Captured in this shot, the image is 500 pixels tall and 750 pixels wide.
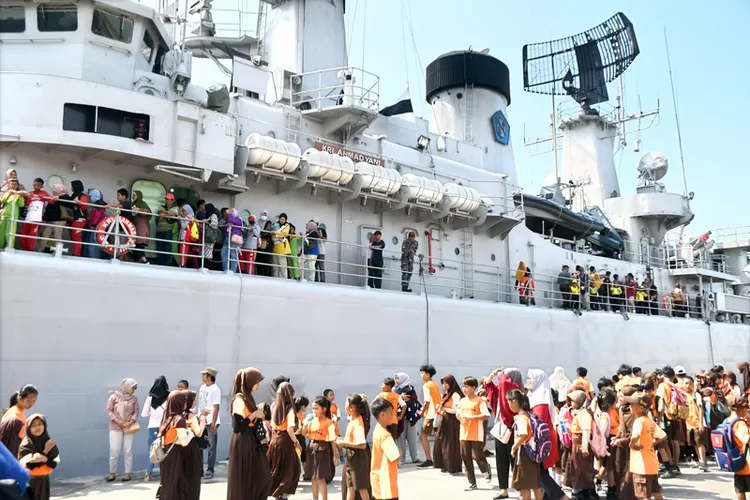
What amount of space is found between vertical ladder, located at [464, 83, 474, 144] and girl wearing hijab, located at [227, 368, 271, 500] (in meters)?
13.3

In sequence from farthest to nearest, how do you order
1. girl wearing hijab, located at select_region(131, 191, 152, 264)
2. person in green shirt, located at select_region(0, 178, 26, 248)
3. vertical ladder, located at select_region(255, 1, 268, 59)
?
vertical ladder, located at select_region(255, 1, 268, 59) → girl wearing hijab, located at select_region(131, 191, 152, 264) → person in green shirt, located at select_region(0, 178, 26, 248)

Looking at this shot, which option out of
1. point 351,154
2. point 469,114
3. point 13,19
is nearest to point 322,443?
point 351,154

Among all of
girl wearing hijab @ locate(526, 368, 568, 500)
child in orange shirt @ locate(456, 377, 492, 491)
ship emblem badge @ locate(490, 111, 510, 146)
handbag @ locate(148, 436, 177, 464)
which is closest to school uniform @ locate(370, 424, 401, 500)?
handbag @ locate(148, 436, 177, 464)

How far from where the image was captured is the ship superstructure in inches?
330

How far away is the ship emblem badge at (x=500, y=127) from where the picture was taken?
18.1 metres

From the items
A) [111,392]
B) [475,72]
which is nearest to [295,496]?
[111,392]

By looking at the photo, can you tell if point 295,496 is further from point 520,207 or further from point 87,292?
point 520,207

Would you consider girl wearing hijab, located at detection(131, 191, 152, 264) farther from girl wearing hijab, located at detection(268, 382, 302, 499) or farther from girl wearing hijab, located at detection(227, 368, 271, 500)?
girl wearing hijab, located at detection(227, 368, 271, 500)

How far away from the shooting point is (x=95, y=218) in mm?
9102

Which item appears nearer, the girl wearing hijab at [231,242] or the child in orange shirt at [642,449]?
the child in orange shirt at [642,449]

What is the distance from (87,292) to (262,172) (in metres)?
3.74

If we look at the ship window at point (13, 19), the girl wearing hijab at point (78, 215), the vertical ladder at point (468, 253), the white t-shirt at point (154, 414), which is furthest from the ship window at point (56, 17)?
the vertical ladder at point (468, 253)

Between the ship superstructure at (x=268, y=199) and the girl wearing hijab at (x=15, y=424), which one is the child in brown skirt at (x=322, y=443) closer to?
the girl wearing hijab at (x=15, y=424)

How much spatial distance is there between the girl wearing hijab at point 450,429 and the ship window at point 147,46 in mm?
7373
